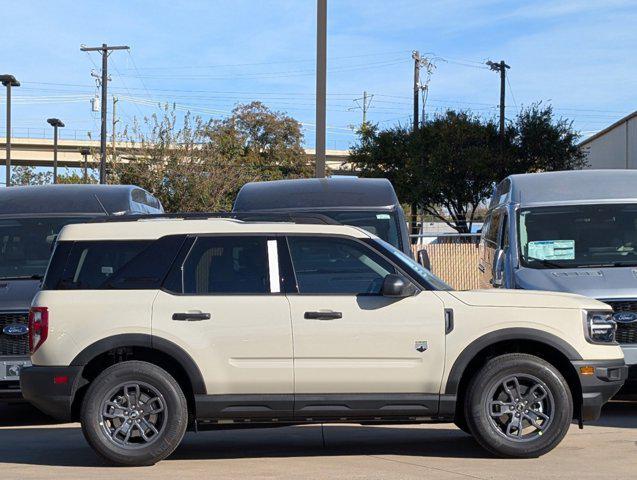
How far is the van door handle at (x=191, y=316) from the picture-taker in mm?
8016

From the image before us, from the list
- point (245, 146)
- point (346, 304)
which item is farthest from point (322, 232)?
point (245, 146)

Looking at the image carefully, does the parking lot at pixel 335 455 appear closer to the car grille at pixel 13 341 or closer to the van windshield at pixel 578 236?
the car grille at pixel 13 341

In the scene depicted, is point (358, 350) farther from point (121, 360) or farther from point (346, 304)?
point (121, 360)

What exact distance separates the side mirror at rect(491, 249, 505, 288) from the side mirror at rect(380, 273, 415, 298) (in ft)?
13.9

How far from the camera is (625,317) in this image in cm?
1038

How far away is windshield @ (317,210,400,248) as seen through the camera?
12742mm

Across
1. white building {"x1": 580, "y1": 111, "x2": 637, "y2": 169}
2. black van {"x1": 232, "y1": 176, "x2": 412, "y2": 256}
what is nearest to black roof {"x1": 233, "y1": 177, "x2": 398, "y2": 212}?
black van {"x1": 232, "y1": 176, "x2": 412, "y2": 256}

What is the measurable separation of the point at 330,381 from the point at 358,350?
33 cm

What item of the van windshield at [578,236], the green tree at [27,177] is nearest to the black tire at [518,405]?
the van windshield at [578,236]

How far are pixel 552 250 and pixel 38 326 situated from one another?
6.09 meters

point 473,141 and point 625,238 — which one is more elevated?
point 473,141

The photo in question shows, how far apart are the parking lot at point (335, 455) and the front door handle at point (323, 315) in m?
1.16

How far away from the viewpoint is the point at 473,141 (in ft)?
151

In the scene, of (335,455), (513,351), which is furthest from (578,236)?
(335,455)
